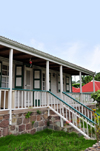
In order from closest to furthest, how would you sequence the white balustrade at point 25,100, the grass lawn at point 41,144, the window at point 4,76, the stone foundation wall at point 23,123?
the grass lawn at point 41,144, the stone foundation wall at point 23,123, the white balustrade at point 25,100, the window at point 4,76

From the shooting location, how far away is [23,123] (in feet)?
19.8

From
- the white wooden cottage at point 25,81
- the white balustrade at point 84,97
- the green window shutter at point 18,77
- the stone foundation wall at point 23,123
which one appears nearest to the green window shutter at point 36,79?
the white wooden cottage at point 25,81

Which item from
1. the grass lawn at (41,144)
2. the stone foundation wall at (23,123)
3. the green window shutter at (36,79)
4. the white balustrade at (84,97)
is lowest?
the grass lawn at (41,144)

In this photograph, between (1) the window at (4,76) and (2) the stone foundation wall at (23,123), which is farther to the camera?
(1) the window at (4,76)

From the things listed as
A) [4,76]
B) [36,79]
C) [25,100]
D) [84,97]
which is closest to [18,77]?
[4,76]

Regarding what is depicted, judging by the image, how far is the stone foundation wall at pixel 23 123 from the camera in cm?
534

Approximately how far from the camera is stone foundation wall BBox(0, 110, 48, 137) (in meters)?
5.34

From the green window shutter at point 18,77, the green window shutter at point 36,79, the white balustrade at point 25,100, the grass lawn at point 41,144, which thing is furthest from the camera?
the green window shutter at point 36,79

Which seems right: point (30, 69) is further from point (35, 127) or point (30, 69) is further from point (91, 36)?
point (91, 36)

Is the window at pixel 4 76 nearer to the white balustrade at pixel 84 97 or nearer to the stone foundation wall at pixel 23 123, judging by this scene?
the stone foundation wall at pixel 23 123

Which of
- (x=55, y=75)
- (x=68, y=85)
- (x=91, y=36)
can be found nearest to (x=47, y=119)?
(x=55, y=75)

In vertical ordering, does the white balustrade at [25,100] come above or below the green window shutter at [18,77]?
below

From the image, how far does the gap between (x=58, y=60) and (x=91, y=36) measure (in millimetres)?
36380

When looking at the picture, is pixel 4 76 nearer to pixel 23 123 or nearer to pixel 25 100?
pixel 25 100
